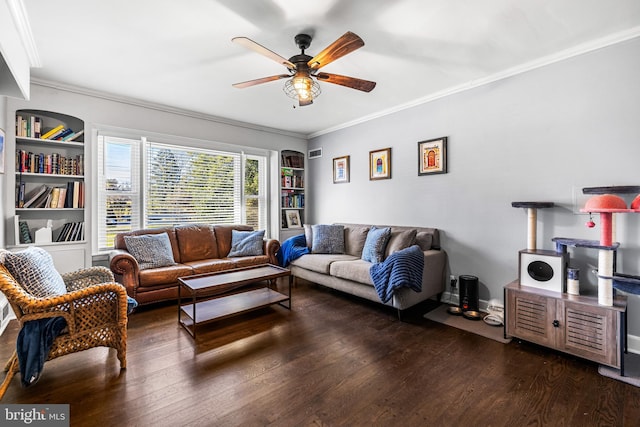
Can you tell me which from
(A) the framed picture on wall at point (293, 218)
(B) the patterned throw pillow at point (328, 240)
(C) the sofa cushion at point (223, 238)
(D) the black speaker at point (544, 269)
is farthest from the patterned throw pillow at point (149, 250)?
(D) the black speaker at point (544, 269)

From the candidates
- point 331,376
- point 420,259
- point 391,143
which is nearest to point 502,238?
point 420,259

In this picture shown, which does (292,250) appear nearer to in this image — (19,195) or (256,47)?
(256,47)

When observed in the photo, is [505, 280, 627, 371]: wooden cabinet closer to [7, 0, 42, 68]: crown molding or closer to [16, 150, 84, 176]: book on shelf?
[7, 0, 42, 68]: crown molding

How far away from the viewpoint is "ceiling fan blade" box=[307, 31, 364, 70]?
1.87m

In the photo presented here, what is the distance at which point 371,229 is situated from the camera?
4035 millimetres

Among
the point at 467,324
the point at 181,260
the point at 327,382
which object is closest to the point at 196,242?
the point at 181,260

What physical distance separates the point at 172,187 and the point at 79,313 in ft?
8.40

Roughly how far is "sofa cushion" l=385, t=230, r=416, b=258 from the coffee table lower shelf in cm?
141

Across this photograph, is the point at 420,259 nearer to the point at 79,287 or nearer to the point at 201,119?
the point at 79,287

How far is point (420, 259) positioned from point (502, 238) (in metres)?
0.88

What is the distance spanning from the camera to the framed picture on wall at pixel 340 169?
4.82m

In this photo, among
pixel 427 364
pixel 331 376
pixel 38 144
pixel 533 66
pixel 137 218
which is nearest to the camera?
pixel 331 376

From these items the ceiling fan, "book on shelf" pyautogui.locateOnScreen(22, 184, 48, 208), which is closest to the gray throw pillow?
the ceiling fan

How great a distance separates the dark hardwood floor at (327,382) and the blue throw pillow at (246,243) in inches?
58.5
